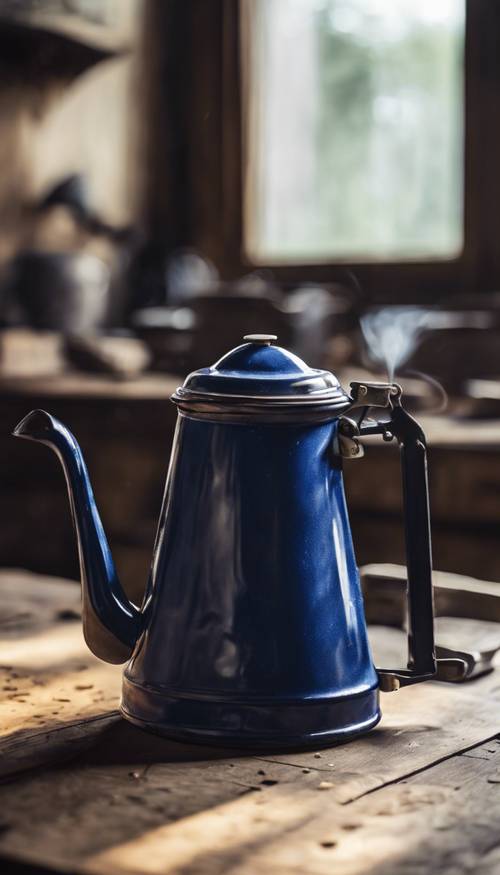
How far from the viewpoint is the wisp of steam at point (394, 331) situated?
277cm

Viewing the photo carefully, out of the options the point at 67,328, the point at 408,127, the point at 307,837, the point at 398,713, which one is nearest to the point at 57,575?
the point at 67,328

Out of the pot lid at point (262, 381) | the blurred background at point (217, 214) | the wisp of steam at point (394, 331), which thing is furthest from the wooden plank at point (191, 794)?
the wisp of steam at point (394, 331)

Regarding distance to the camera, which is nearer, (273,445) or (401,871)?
(401,871)

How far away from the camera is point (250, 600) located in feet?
2.50

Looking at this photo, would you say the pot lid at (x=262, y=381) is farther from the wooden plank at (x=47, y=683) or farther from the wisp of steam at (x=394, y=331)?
the wisp of steam at (x=394, y=331)

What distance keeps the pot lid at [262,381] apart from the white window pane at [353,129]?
275 cm

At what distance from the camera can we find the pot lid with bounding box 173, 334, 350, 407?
0.77 m

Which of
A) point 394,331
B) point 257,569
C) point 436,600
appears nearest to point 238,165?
point 394,331

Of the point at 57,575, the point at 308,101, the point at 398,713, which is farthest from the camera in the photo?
the point at 308,101

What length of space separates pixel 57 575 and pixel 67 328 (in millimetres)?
879

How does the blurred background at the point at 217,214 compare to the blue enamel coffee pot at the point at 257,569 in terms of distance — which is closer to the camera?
the blue enamel coffee pot at the point at 257,569

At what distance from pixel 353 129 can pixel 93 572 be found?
3057mm

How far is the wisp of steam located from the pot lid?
6.22 ft

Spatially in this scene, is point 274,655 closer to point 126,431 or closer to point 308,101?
point 126,431
